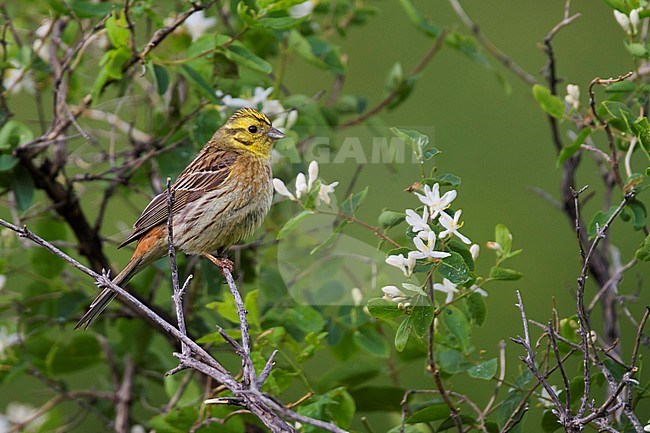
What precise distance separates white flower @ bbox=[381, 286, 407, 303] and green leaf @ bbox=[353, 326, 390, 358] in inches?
29.9

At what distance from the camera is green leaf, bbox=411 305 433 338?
2.46 metres

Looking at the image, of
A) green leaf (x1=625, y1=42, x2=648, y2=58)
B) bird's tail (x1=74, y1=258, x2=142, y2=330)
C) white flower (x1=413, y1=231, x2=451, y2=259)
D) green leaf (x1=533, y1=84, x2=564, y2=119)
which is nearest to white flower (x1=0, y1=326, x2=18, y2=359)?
bird's tail (x1=74, y1=258, x2=142, y2=330)

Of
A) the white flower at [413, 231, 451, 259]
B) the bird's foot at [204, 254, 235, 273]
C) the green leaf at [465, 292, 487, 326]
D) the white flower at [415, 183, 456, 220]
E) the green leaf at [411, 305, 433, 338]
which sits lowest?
the bird's foot at [204, 254, 235, 273]

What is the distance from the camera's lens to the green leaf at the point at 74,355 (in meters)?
3.64

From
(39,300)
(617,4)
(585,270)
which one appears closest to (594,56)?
(617,4)

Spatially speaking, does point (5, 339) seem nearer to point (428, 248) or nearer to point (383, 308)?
point (383, 308)

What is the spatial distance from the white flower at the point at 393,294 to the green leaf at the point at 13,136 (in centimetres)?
147

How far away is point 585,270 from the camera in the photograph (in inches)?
85.5

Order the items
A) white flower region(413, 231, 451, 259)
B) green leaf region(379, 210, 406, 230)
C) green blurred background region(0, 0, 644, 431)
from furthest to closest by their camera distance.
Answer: green blurred background region(0, 0, 644, 431) → green leaf region(379, 210, 406, 230) → white flower region(413, 231, 451, 259)

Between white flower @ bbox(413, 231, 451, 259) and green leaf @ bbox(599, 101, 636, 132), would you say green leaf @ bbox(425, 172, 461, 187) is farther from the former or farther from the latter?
green leaf @ bbox(599, 101, 636, 132)

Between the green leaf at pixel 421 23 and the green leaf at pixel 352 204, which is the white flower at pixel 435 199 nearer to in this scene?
the green leaf at pixel 352 204

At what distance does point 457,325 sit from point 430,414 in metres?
0.29

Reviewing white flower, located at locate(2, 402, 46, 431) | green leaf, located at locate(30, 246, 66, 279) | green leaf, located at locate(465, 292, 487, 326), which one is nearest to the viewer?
green leaf, located at locate(465, 292, 487, 326)

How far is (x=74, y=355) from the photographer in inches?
145
